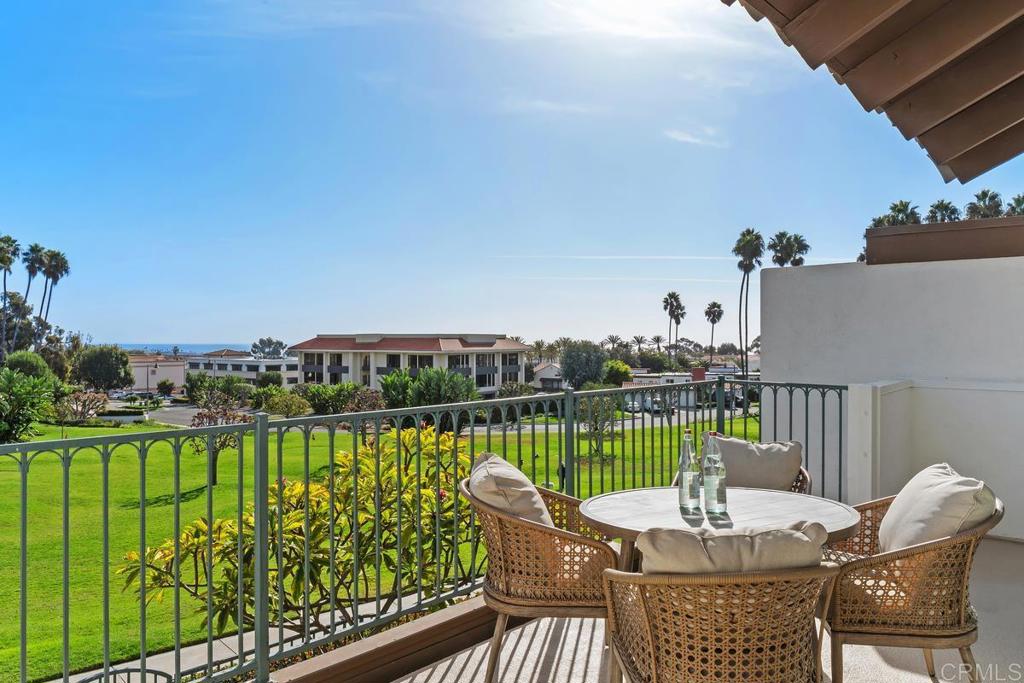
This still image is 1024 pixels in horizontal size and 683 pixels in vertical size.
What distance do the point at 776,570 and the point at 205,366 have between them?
89.6 m

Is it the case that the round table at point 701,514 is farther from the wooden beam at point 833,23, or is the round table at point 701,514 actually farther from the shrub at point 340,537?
the wooden beam at point 833,23

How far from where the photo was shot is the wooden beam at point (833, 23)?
2.15 m

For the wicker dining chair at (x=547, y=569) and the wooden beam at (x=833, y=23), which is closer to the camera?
the wooden beam at (x=833, y=23)

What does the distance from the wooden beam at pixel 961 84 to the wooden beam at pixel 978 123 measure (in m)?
0.30

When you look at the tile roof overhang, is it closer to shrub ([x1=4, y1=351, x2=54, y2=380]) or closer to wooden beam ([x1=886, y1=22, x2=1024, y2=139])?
wooden beam ([x1=886, y1=22, x2=1024, y2=139])

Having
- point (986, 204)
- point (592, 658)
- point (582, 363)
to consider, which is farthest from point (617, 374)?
point (592, 658)

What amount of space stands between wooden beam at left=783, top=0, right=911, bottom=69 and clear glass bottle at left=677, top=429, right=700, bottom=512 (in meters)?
1.40

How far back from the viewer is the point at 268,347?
115 metres

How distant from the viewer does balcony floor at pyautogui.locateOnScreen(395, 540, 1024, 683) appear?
2648mm

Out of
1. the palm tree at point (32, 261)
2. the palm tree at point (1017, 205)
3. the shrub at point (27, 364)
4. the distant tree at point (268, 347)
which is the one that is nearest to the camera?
the palm tree at point (1017, 205)

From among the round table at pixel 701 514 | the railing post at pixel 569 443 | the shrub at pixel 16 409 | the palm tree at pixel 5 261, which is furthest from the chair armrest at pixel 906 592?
the palm tree at pixel 5 261

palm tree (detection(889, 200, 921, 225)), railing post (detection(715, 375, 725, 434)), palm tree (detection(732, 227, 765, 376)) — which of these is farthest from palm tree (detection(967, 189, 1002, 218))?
railing post (detection(715, 375, 725, 434))

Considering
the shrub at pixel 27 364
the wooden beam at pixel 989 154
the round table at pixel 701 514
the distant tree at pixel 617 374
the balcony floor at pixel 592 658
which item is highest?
the wooden beam at pixel 989 154

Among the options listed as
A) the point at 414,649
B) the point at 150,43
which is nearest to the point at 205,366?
the point at 150,43
